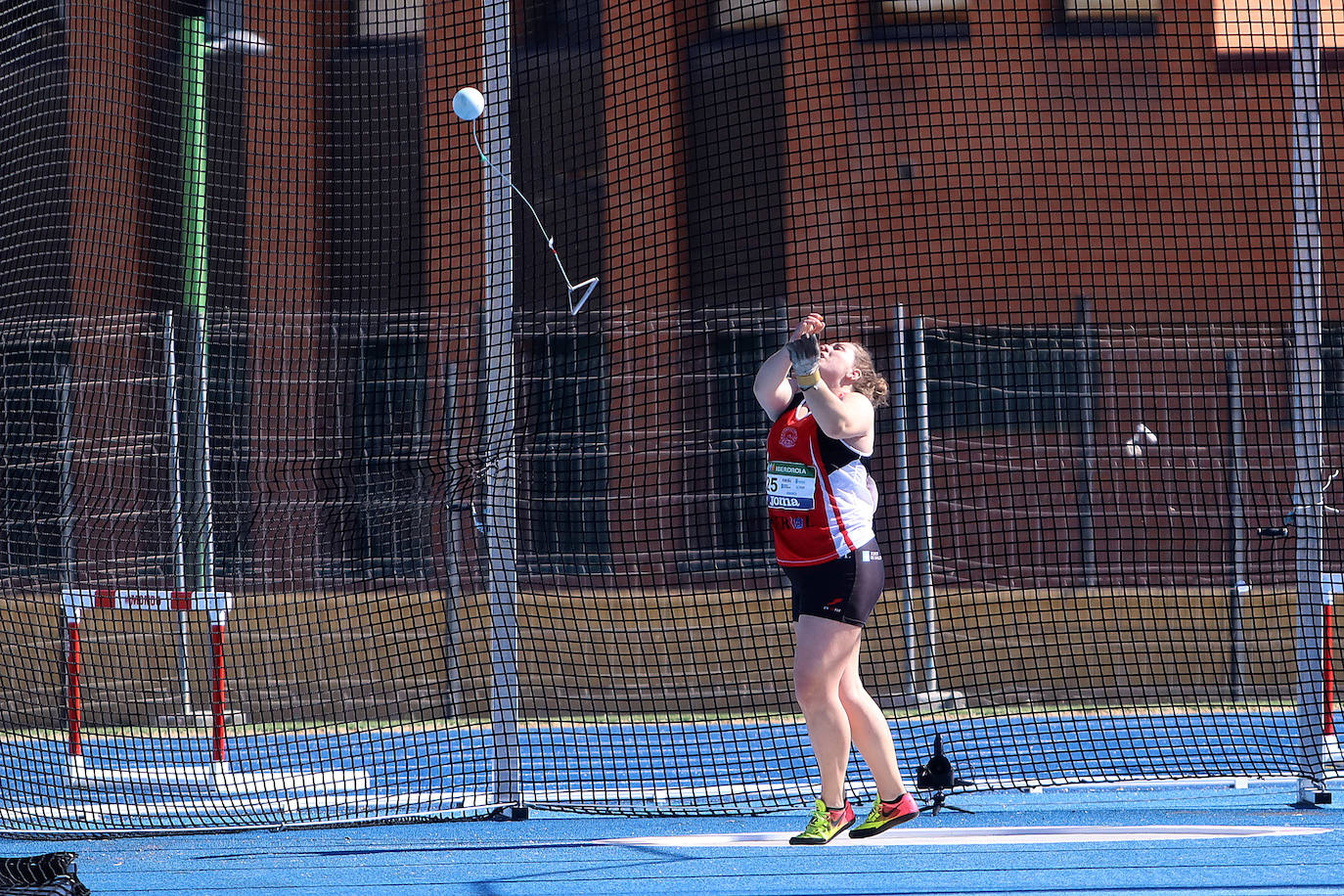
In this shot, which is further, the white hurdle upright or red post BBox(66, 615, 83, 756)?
red post BBox(66, 615, 83, 756)

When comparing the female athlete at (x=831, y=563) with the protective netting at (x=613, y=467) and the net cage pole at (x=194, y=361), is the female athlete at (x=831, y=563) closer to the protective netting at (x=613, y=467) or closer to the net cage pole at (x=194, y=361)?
the protective netting at (x=613, y=467)

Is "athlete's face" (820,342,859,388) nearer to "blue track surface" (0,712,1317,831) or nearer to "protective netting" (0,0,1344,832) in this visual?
"protective netting" (0,0,1344,832)

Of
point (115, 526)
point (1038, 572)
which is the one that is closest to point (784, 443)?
point (1038, 572)

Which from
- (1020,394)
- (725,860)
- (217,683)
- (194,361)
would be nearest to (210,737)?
(217,683)

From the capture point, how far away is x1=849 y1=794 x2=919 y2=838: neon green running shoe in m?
4.33

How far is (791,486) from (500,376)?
6.08ft

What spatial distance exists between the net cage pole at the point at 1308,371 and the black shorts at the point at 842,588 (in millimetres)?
2466

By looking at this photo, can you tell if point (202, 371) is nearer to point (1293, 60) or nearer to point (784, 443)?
point (784, 443)

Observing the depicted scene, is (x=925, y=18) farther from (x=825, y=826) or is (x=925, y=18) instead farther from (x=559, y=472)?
(x=825, y=826)

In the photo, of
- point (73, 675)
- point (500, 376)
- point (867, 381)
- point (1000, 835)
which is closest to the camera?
point (867, 381)

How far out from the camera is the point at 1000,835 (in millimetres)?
5090

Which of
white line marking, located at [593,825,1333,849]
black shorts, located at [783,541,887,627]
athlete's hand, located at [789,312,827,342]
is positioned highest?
athlete's hand, located at [789,312,827,342]

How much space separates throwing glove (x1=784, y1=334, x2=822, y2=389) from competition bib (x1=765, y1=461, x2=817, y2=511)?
0.36 metres

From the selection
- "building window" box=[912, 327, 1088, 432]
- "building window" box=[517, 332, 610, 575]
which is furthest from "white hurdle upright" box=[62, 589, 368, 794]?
"building window" box=[912, 327, 1088, 432]
